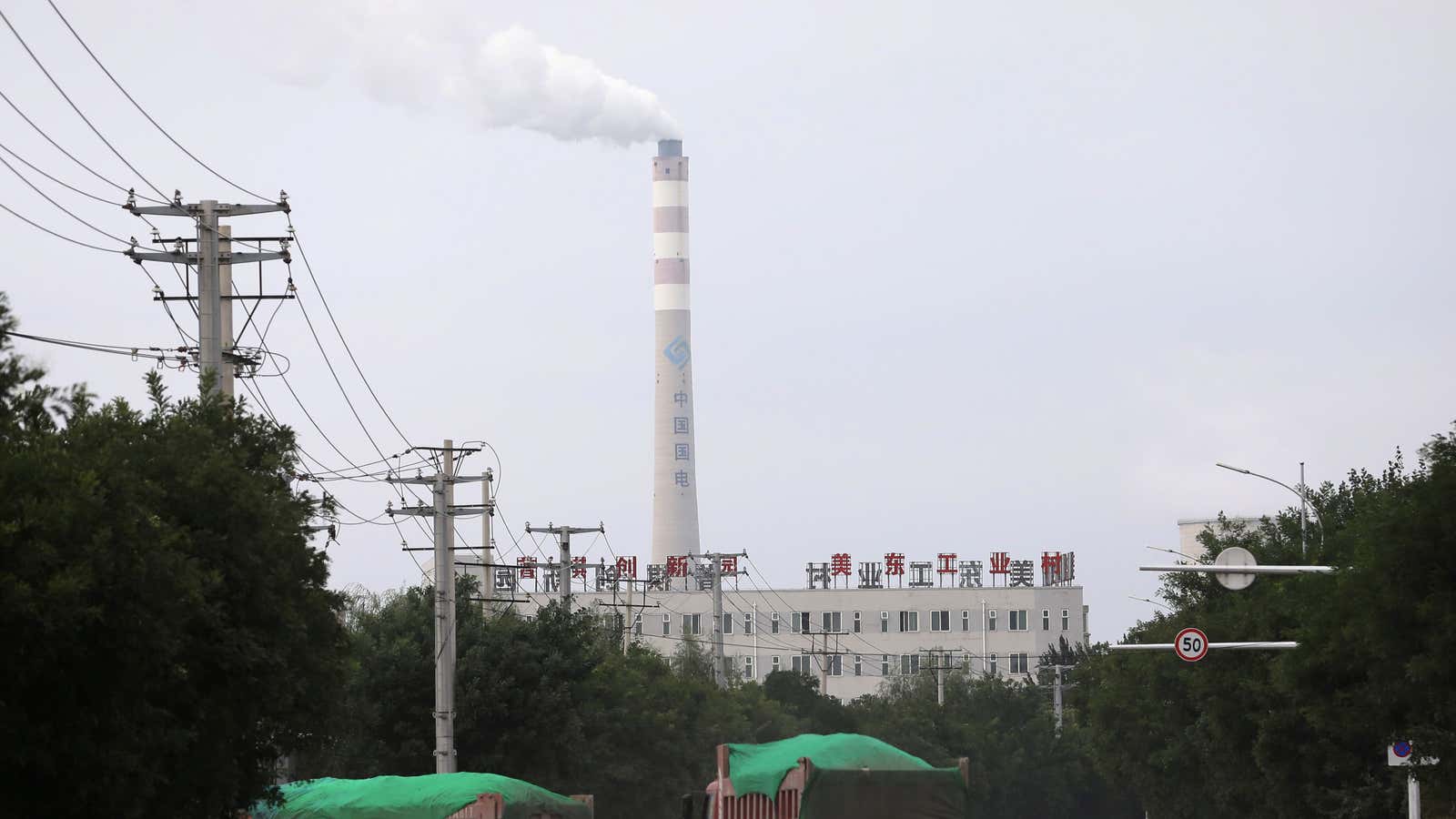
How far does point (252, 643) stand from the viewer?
63.7 feet

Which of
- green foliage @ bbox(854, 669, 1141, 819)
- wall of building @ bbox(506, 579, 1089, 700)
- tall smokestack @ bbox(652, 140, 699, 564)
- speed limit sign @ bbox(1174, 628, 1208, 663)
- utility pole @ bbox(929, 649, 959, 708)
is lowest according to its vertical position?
green foliage @ bbox(854, 669, 1141, 819)

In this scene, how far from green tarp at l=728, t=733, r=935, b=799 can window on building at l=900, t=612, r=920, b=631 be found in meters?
114

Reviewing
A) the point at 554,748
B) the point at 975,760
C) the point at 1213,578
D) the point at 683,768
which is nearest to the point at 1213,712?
the point at 1213,578

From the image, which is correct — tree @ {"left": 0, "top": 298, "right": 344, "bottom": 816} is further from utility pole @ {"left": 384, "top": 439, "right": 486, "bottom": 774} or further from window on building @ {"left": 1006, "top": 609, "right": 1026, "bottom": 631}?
Answer: window on building @ {"left": 1006, "top": 609, "right": 1026, "bottom": 631}

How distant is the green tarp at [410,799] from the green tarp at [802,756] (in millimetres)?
3477

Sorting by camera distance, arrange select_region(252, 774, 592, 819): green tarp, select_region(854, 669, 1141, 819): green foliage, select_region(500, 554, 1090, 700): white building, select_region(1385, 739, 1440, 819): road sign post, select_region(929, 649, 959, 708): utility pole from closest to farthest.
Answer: select_region(252, 774, 592, 819): green tarp, select_region(1385, 739, 1440, 819): road sign post, select_region(854, 669, 1141, 819): green foliage, select_region(929, 649, 959, 708): utility pole, select_region(500, 554, 1090, 700): white building

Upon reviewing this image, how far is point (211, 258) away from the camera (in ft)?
90.4

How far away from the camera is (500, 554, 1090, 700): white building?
133 m

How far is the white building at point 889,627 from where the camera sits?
133000 millimetres

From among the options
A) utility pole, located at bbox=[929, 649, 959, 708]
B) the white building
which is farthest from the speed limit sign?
the white building

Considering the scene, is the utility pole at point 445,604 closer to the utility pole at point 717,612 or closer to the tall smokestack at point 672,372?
the utility pole at point 717,612

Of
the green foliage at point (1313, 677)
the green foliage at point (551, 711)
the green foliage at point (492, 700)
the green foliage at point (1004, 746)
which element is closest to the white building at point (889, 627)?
the green foliage at point (1004, 746)

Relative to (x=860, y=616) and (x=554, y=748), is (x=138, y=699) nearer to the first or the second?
(x=554, y=748)

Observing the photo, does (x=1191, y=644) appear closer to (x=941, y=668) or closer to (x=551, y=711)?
(x=551, y=711)
